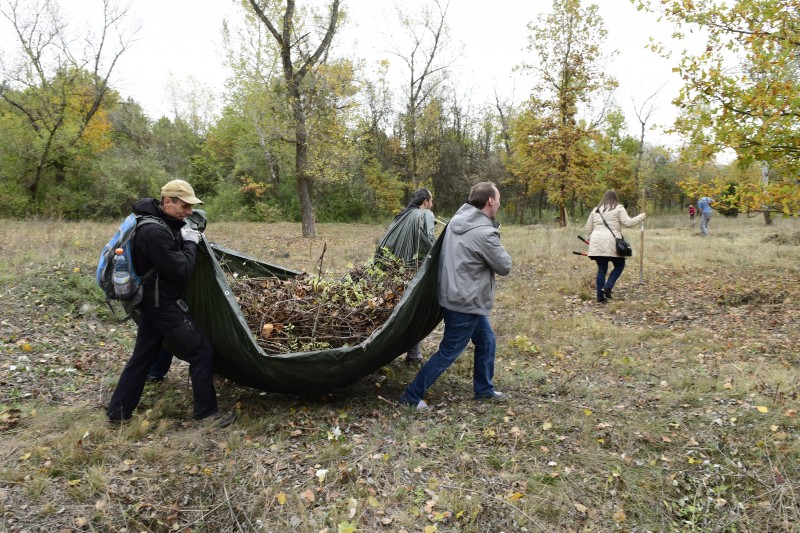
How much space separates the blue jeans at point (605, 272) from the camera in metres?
7.70

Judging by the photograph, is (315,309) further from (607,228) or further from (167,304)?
(607,228)

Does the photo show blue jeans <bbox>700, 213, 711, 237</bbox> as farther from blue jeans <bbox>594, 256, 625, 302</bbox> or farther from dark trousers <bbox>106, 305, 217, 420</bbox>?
dark trousers <bbox>106, 305, 217, 420</bbox>

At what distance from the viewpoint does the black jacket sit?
134 inches

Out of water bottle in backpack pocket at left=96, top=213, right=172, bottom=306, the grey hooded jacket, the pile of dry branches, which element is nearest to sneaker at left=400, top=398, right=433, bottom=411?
the pile of dry branches

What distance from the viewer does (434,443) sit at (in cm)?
358

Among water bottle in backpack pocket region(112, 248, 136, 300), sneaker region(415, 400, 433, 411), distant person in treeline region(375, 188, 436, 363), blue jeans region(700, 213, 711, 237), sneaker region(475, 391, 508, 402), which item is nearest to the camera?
water bottle in backpack pocket region(112, 248, 136, 300)

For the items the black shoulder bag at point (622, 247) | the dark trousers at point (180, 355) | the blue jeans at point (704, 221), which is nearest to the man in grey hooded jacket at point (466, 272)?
the dark trousers at point (180, 355)

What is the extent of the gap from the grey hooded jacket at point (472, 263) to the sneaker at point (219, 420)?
192 centimetres

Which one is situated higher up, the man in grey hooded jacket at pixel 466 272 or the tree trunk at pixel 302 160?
the tree trunk at pixel 302 160

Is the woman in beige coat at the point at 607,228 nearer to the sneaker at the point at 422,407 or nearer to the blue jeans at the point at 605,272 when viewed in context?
the blue jeans at the point at 605,272

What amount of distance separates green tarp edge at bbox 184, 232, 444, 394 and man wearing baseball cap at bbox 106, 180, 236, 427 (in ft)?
0.41

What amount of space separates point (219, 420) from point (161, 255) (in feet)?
4.53

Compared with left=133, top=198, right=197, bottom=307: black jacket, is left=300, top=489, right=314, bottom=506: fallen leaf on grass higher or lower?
lower

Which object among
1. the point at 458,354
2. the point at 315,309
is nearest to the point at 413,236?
the point at 315,309
